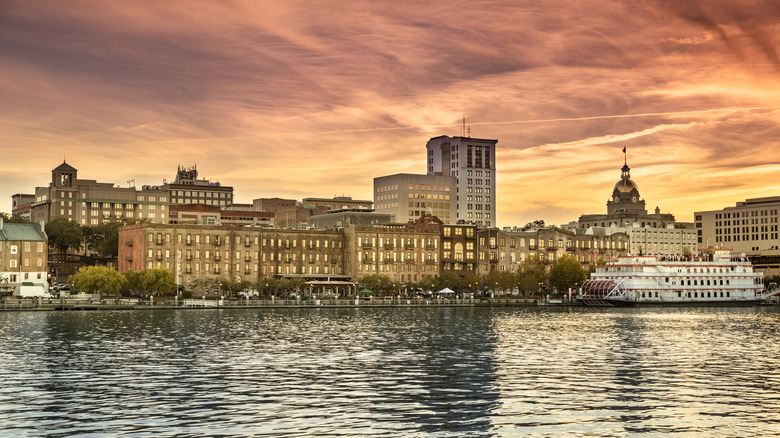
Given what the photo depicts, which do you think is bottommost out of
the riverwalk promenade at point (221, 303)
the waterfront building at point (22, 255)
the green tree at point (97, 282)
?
the riverwalk promenade at point (221, 303)

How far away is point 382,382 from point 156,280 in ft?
365

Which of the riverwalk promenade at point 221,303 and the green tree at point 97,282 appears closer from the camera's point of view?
the riverwalk promenade at point 221,303

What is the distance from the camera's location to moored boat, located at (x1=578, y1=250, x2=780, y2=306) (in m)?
189

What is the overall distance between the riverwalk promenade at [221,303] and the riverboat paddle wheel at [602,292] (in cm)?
402

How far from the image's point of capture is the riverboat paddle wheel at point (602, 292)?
189m

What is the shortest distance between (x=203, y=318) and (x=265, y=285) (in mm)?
55010

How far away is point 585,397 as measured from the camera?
51.0m

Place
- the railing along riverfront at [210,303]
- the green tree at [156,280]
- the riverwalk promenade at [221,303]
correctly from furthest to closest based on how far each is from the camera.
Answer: the green tree at [156,280] < the railing along riverfront at [210,303] < the riverwalk promenade at [221,303]

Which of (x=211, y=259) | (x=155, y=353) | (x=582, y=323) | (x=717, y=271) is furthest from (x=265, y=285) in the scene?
(x=155, y=353)

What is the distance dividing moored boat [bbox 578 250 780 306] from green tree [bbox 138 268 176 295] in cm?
8344

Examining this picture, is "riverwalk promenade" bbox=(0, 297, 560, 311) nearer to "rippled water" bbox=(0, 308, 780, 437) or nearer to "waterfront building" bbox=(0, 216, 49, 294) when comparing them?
"waterfront building" bbox=(0, 216, 49, 294)

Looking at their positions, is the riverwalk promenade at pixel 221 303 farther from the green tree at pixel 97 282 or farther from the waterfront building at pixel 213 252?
the waterfront building at pixel 213 252

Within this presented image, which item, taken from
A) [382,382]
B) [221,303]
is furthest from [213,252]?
[382,382]

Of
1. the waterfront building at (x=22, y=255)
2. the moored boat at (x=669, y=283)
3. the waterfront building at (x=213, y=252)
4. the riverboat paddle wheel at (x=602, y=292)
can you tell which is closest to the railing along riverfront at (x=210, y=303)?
the riverboat paddle wheel at (x=602, y=292)
